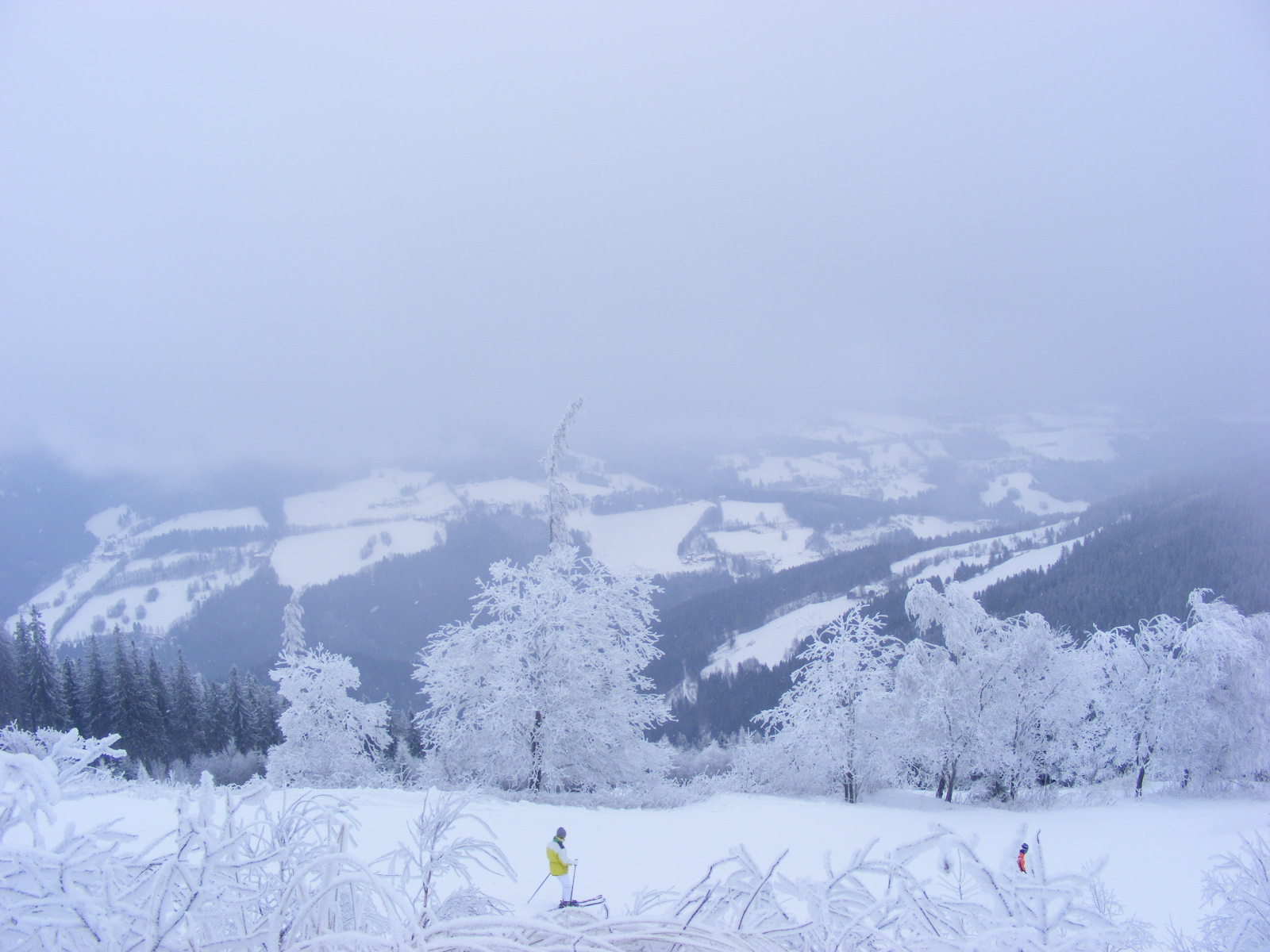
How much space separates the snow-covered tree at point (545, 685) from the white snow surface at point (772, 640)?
81.8 m

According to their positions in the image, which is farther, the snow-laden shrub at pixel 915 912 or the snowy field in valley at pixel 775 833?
the snowy field in valley at pixel 775 833

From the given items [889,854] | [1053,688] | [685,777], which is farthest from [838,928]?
[685,777]

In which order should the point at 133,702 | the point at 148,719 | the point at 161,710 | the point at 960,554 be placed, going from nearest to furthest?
the point at 133,702 → the point at 148,719 → the point at 161,710 → the point at 960,554

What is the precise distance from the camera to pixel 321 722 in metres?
32.7

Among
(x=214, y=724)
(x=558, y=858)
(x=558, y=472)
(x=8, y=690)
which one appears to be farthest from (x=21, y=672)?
(x=558, y=858)

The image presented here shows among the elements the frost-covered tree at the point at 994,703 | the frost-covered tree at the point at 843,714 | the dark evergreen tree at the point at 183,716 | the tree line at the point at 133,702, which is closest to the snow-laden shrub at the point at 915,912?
the frost-covered tree at the point at 994,703

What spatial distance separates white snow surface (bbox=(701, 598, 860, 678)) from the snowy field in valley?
82902 millimetres

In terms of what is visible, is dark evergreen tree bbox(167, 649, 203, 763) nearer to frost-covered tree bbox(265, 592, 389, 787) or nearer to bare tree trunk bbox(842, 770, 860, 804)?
frost-covered tree bbox(265, 592, 389, 787)

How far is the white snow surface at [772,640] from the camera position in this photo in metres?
109

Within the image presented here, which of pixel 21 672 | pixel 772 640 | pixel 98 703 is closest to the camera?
pixel 21 672

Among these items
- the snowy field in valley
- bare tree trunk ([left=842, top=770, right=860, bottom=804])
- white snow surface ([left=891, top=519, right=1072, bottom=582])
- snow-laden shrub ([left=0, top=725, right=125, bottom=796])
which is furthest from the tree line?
white snow surface ([left=891, top=519, right=1072, bottom=582])

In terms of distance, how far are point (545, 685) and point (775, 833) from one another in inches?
421

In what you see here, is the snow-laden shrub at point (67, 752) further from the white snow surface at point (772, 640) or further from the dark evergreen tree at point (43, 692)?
the white snow surface at point (772, 640)

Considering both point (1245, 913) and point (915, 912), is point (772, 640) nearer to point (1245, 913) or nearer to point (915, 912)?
point (1245, 913)
